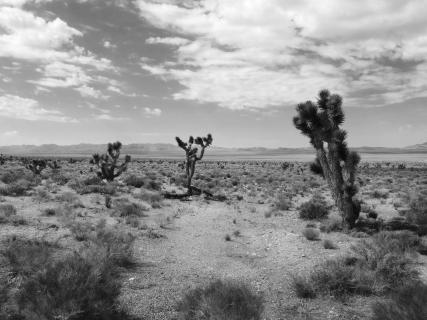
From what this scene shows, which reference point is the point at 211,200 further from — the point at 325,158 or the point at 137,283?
the point at 137,283

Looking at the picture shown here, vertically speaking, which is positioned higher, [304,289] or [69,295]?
[69,295]

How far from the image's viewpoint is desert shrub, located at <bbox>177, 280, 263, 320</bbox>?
554 cm

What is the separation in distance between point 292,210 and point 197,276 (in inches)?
426

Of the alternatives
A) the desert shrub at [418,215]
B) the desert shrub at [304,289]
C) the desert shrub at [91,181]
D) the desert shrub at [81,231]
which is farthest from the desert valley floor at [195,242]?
the desert shrub at [91,181]

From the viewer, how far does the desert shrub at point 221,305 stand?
554 centimetres

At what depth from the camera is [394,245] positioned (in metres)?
10.1

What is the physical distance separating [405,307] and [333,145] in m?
8.96

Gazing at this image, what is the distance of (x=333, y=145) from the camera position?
13.9m

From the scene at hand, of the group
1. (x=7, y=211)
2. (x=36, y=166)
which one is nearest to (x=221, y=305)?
(x=7, y=211)

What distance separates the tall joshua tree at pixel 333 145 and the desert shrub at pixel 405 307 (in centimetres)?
749

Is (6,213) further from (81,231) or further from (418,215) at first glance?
(418,215)

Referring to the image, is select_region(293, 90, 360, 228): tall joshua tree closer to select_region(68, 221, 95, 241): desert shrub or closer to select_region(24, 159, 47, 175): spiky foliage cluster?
select_region(68, 221, 95, 241): desert shrub

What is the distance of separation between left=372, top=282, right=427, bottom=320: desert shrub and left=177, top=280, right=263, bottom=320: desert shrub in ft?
6.06

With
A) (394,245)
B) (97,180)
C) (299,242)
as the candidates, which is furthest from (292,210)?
(97,180)
